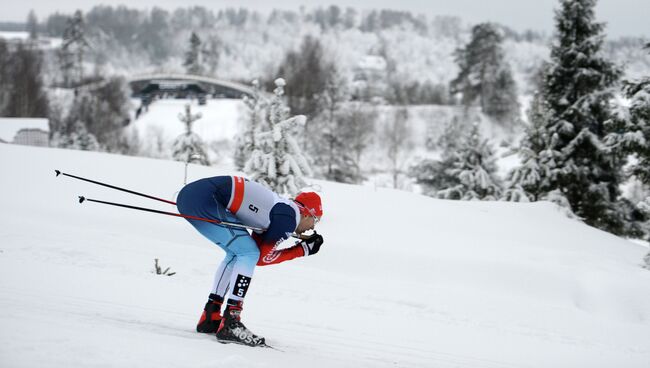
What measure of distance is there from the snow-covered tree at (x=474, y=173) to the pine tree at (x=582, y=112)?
228 cm

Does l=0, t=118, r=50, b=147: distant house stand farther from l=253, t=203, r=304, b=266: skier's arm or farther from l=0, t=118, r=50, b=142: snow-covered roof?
l=253, t=203, r=304, b=266: skier's arm

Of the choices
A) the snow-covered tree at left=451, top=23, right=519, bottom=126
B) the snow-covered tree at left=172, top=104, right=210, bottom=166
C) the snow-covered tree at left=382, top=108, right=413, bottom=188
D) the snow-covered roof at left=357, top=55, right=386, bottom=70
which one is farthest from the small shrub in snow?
the snow-covered roof at left=357, top=55, right=386, bottom=70

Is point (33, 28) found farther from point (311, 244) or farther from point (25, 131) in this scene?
point (311, 244)

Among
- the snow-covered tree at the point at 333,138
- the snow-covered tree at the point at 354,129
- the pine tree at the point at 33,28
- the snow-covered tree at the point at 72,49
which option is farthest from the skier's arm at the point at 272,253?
the pine tree at the point at 33,28

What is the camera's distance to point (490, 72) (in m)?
62.9

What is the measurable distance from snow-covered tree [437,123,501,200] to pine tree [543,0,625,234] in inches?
90.0

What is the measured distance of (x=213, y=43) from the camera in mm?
120438

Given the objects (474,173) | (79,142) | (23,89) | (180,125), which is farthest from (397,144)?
(23,89)

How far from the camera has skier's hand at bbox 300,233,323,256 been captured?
5.07m

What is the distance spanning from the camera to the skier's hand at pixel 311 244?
507cm

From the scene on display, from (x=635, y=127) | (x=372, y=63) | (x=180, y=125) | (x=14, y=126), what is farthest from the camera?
(x=372, y=63)

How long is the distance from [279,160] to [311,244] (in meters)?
8.93

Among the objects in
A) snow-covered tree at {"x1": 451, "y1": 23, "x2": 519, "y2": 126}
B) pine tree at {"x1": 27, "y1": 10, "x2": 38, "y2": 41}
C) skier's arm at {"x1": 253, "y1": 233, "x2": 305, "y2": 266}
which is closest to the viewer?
skier's arm at {"x1": 253, "y1": 233, "x2": 305, "y2": 266}

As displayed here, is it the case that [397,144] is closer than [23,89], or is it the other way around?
[397,144]
